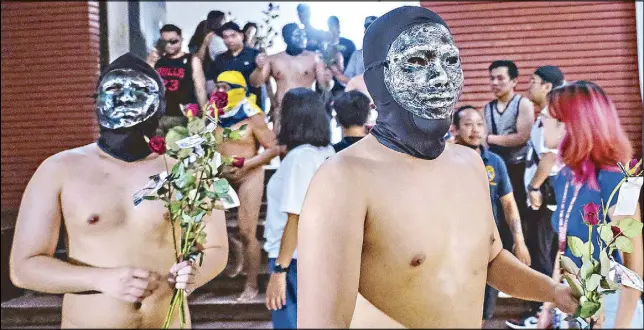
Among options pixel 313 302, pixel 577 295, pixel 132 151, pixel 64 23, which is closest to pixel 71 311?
pixel 132 151

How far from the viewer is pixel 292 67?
581cm

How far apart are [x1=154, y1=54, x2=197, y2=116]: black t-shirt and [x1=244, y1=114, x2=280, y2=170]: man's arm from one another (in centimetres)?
79

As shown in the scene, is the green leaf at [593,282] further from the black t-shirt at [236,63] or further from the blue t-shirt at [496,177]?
the black t-shirt at [236,63]

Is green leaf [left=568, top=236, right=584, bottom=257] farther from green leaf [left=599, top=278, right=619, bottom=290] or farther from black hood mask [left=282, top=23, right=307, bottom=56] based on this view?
black hood mask [left=282, top=23, right=307, bottom=56]

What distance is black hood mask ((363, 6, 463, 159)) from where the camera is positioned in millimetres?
1620

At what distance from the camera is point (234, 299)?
5355 mm

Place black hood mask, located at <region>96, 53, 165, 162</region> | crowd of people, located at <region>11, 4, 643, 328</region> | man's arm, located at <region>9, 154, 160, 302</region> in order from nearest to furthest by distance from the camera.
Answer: crowd of people, located at <region>11, 4, 643, 328</region>
man's arm, located at <region>9, 154, 160, 302</region>
black hood mask, located at <region>96, 53, 165, 162</region>

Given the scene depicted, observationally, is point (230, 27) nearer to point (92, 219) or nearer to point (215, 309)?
point (215, 309)

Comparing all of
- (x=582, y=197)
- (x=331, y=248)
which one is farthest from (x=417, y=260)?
(x=582, y=197)

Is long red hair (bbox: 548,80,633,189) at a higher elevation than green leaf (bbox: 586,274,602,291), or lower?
higher

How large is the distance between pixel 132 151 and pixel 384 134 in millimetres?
1200

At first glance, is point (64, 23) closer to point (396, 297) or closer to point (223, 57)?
point (223, 57)

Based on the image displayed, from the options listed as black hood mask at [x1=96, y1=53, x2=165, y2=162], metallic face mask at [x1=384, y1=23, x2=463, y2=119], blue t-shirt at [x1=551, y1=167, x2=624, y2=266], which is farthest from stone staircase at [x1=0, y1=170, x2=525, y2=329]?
metallic face mask at [x1=384, y1=23, x2=463, y2=119]

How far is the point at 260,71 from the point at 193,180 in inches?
144
